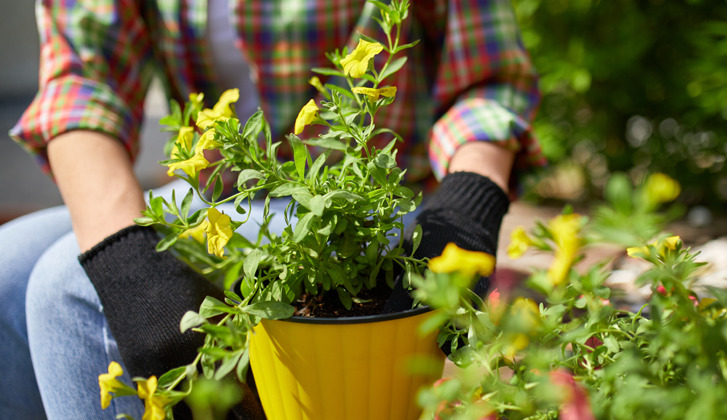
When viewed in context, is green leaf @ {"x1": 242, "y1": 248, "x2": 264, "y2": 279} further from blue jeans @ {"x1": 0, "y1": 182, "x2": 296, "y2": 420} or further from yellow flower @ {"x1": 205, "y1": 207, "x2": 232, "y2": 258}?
blue jeans @ {"x1": 0, "y1": 182, "x2": 296, "y2": 420}

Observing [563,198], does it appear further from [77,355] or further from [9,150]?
[9,150]

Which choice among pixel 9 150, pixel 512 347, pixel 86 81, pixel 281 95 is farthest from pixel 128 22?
pixel 9 150

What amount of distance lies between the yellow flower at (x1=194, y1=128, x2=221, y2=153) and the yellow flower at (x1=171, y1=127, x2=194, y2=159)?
0.18 feet

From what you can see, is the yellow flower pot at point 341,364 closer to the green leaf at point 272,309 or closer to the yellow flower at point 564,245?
the green leaf at point 272,309

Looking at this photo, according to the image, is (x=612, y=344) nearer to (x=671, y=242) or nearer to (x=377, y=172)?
(x=671, y=242)

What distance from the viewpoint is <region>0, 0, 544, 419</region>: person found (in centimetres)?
71

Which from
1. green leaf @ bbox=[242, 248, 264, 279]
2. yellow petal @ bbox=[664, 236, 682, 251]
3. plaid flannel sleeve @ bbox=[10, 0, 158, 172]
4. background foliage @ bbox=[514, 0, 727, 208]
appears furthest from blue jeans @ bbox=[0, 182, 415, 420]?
background foliage @ bbox=[514, 0, 727, 208]

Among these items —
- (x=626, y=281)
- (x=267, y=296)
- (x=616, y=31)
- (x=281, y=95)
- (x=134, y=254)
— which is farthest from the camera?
(x=616, y=31)

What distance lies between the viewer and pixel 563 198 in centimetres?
265

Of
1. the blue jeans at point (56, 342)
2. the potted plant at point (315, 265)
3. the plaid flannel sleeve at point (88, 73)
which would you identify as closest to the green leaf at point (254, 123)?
the potted plant at point (315, 265)

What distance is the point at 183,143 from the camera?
55 cm

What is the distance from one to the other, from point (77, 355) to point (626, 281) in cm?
86

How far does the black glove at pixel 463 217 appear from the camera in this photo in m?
0.66

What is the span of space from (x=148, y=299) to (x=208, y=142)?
0.28m
